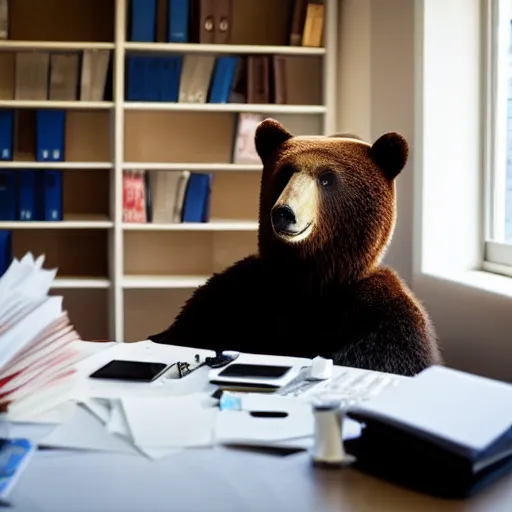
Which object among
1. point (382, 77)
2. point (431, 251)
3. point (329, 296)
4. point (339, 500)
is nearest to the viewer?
point (339, 500)

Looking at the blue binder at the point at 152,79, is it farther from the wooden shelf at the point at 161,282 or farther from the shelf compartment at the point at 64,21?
the wooden shelf at the point at 161,282

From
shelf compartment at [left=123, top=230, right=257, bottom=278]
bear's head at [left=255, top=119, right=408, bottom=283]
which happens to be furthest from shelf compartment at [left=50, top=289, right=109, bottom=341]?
bear's head at [left=255, top=119, right=408, bottom=283]

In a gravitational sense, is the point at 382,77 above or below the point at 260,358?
above

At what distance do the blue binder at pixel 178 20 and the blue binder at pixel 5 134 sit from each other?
29.0 inches

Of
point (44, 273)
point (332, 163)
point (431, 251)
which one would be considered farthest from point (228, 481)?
point (431, 251)

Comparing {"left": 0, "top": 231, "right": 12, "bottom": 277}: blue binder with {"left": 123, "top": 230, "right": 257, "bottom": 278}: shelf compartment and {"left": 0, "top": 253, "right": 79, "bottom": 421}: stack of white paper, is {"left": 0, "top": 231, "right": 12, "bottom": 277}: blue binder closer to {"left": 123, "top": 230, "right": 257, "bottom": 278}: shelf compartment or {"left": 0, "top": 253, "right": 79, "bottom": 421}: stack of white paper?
{"left": 123, "top": 230, "right": 257, "bottom": 278}: shelf compartment

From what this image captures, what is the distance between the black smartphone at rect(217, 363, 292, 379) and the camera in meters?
1.32

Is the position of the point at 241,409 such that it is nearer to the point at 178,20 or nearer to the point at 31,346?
the point at 31,346

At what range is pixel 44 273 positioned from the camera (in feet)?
4.01

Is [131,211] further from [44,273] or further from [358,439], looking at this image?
[358,439]

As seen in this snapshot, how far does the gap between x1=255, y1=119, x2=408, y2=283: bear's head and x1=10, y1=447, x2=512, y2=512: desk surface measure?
2.58 ft

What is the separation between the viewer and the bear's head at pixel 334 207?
1.74m

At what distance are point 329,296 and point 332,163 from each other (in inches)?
11.6

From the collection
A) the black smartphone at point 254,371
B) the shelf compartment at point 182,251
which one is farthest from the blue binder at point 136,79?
the black smartphone at point 254,371
